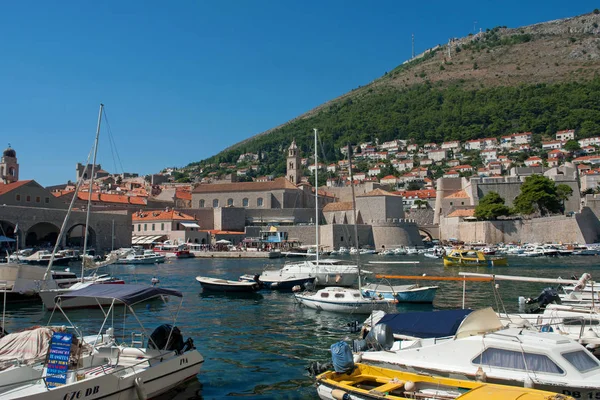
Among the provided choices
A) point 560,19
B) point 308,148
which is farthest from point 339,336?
point 560,19

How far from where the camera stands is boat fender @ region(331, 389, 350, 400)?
301 inches

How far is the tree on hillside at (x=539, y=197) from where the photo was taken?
60309 millimetres

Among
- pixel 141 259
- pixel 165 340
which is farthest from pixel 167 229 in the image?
pixel 165 340

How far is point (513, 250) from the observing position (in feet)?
168

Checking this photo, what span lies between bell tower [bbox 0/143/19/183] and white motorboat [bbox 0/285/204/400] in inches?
2422

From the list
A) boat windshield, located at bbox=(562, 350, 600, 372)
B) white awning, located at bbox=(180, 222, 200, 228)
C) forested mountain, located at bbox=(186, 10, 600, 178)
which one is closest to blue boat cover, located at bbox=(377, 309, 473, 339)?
boat windshield, located at bbox=(562, 350, 600, 372)

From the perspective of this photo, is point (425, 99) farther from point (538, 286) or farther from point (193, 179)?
point (538, 286)

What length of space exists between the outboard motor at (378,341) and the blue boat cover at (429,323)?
0.67 meters

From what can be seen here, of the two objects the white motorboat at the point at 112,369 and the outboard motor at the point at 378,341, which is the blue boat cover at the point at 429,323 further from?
the white motorboat at the point at 112,369

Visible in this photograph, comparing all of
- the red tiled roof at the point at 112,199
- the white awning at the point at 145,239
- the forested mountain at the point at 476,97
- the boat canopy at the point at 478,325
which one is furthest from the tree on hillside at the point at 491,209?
the forested mountain at the point at 476,97

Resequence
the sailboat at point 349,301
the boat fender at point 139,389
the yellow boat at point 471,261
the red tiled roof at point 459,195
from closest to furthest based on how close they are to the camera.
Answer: the boat fender at point 139,389 → the sailboat at point 349,301 → the yellow boat at point 471,261 → the red tiled roof at point 459,195

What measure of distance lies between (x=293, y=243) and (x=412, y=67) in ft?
461

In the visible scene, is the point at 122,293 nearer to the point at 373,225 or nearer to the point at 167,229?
the point at 167,229

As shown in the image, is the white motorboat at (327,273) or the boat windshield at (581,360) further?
the white motorboat at (327,273)
